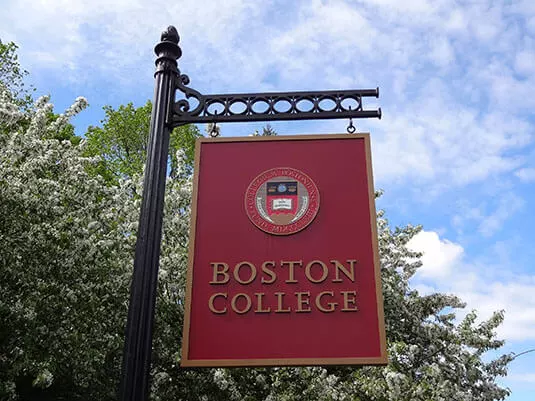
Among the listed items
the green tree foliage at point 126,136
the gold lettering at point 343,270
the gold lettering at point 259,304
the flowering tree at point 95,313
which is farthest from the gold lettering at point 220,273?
the green tree foliage at point 126,136

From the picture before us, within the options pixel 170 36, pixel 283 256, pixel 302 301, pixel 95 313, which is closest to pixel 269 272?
pixel 283 256

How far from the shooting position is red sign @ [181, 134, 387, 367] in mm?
4117

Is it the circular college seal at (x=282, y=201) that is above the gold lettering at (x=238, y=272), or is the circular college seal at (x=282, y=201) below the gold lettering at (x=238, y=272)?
above

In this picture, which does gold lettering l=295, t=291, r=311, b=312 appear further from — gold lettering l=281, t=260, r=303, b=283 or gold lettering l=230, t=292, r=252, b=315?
gold lettering l=230, t=292, r=252, b=315

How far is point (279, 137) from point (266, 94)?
0.41 meters

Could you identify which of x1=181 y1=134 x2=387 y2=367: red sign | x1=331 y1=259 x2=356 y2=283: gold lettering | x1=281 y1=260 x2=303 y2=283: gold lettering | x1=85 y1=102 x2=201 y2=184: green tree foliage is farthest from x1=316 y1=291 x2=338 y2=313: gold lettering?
x1=85 y1=102 x2=201 y2=184: green tree foliage

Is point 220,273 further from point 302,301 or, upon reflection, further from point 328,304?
point 328,304

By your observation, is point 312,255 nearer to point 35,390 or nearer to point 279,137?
point 279,137

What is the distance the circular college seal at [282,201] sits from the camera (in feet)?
14.9

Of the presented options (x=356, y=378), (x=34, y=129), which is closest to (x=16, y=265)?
(x=34, y=129)

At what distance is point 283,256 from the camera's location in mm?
4375

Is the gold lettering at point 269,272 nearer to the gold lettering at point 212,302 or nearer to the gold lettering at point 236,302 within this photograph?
the gold lettering at point 236,302

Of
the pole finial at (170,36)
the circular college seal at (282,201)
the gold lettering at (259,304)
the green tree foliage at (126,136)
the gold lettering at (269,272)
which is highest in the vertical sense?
the green tree foliage at (126,136)

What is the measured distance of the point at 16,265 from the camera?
8711 millimetres
